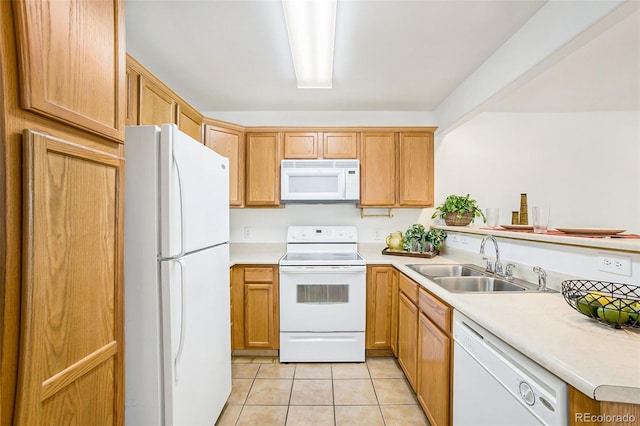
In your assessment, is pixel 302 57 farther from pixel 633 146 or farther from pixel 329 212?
pixel 633 146

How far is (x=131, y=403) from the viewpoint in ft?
4.16

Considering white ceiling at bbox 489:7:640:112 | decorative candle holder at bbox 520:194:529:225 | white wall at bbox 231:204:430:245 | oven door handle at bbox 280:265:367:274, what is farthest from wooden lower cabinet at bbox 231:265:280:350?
white ceiling at bbox 489:7:640:112

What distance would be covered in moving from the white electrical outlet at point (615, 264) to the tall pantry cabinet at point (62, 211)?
205 centimetres

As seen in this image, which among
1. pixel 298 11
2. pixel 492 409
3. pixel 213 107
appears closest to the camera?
pixel 492 409

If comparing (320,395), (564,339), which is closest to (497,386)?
(564,339)

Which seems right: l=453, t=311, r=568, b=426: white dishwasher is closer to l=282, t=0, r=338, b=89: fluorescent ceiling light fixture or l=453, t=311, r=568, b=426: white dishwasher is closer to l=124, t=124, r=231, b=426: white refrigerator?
l=124, t=124, r=231, b=426: white refrigerator

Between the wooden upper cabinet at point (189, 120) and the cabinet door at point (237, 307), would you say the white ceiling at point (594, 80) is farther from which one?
the cabinet door at point (237, 307)

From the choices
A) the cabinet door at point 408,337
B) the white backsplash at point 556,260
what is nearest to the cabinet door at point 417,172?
the white backsplash at point 556,260

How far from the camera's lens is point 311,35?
176cm

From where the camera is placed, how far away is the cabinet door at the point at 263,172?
9.72ft

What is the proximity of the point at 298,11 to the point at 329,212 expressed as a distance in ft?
6.60

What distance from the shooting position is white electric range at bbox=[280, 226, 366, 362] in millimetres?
2535

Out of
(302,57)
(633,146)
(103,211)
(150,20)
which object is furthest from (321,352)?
(633,146)

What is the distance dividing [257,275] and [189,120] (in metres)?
1.48
